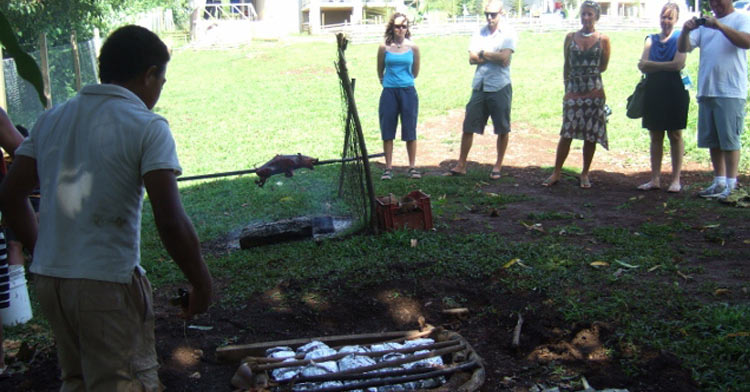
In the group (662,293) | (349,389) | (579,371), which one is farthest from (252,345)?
(662,293)

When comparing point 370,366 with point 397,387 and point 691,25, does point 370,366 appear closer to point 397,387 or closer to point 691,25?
point 397,387

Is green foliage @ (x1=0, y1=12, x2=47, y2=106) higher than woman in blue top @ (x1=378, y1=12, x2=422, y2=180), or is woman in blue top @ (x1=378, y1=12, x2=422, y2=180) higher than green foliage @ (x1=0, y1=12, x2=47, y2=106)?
green foliage @ (x1=0, y1=12, x2=47, y2=106)

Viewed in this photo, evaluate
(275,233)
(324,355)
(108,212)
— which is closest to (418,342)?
(324,355)

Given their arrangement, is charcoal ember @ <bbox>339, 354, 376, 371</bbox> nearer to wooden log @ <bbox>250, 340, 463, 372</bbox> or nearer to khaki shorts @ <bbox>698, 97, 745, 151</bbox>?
wooden log @ <bbox>250, 340, 463, 372</bbox>

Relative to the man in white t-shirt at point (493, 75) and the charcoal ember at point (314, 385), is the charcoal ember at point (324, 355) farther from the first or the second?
the man in white t-shirt at point (493, 75)

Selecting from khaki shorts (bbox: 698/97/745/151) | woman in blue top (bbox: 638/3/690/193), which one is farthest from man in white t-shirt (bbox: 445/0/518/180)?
khaki shorts (bbox: 698/97/745/151)

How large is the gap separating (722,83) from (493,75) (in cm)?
249

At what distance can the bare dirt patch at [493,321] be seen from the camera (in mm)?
3529

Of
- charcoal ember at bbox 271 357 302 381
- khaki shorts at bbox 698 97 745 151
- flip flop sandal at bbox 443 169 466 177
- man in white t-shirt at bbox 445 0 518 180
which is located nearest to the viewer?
charcoal ember at bbox 271 357 302 381

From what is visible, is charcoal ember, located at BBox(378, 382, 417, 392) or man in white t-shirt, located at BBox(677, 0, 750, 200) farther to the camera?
man in white t-shirt, located at BBox(677, 0, 750, 200)

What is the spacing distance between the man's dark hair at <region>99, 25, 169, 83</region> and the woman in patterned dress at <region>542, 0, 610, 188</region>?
592 centimetres

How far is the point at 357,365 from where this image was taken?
3.55m

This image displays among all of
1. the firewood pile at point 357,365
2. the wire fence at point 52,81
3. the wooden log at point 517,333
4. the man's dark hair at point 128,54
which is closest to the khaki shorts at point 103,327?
the man's dark hair at point 128,54

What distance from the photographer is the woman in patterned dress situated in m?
7.35
